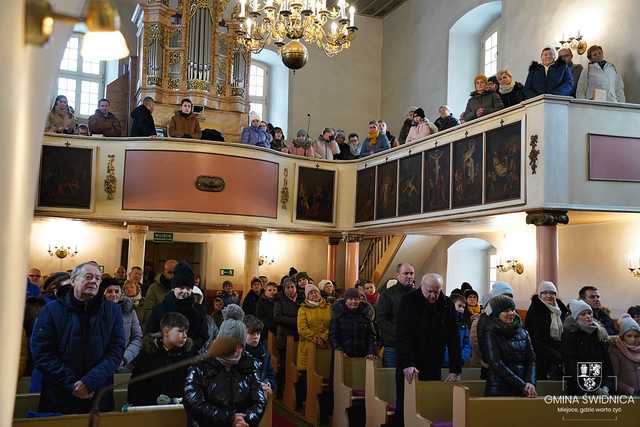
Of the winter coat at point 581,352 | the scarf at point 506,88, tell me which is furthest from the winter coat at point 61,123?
the winter coat at point 581,352

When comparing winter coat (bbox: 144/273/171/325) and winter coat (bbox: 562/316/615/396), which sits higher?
winter coat (bbox: 144/273/171/325)

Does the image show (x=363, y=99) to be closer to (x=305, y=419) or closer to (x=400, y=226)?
(x=400, y=226)

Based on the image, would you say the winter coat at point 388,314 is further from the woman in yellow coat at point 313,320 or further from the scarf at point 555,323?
the scarf at point 555,323

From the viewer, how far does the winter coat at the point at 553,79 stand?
9.76m

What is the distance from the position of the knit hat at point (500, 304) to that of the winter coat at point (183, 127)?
9.29m

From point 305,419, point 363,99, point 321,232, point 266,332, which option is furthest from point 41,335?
point 363,99

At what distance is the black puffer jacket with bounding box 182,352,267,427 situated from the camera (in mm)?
4094

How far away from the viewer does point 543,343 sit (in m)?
6.30

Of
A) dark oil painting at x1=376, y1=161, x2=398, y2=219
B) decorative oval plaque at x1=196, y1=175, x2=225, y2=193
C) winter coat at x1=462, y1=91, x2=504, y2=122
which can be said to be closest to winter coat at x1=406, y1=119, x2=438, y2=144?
dark oil painting at x1=376, y1=161, x2=398, y2=219

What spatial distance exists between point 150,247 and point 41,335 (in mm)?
13387

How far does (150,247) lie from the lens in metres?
17.4

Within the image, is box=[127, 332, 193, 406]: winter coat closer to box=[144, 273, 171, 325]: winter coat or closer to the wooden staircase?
box=[144, 273, 171, 325]: winter coat

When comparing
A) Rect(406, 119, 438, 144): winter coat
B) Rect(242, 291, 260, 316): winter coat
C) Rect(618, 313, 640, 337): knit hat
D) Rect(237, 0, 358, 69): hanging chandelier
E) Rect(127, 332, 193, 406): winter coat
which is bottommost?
Rect(127, 332, 193, 406): winter coat

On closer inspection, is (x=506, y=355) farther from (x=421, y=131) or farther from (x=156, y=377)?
(x=421, y=131)
